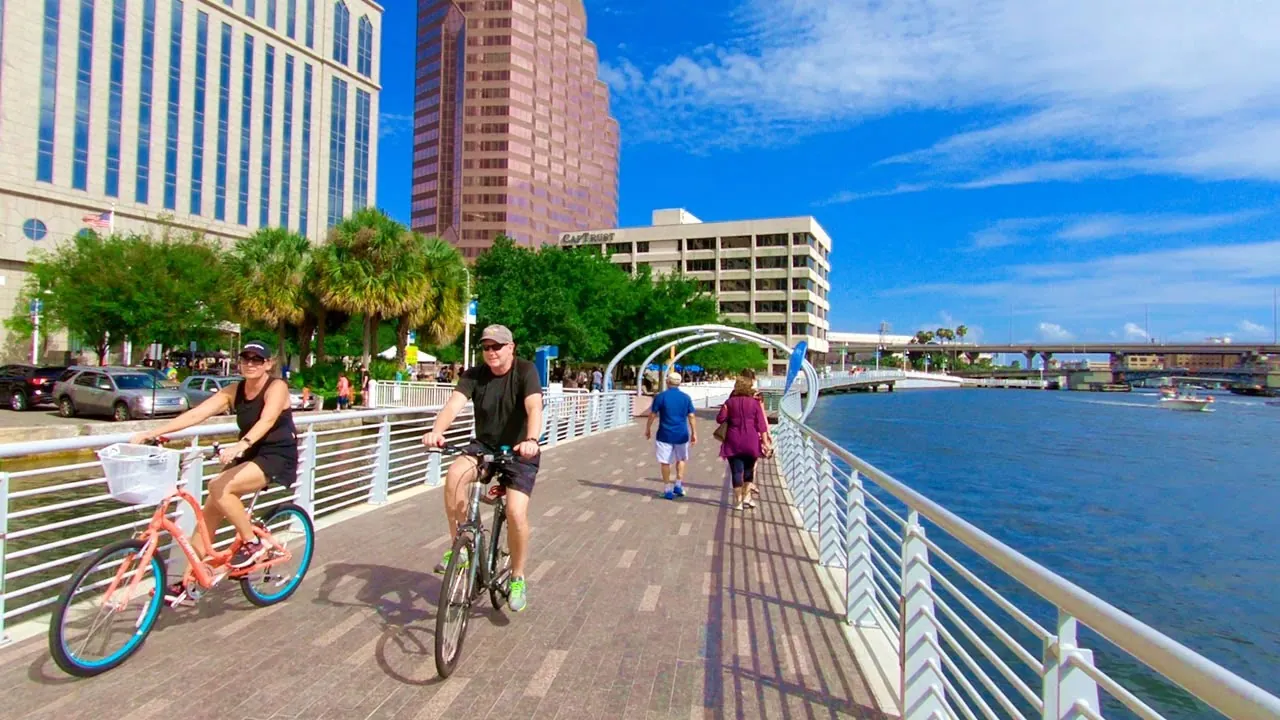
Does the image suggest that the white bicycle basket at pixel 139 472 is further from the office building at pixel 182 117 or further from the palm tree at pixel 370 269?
the office building at pixel 182 117

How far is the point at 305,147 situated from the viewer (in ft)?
205

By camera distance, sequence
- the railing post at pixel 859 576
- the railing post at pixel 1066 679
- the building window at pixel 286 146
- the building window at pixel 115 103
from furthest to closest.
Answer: the building window at pixel 286 146
the building window at pixel 115 103
the railing post at pixel 859 576
the railing post at pixel 1066 679

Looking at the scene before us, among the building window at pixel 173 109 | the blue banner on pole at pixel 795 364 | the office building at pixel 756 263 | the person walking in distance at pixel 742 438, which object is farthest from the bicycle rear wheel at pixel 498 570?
the office building at pixel 756 263

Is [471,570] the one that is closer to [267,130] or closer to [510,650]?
[510,650]

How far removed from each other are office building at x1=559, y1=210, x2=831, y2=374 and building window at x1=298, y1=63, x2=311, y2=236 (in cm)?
3536

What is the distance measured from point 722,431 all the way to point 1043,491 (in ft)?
51.2

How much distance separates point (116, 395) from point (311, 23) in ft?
169

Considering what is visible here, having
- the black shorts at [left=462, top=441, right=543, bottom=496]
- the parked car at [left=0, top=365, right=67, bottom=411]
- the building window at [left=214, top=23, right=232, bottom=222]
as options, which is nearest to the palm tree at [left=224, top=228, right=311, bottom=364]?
the parked car at [left=0, top=365, right=67, bottom=411]

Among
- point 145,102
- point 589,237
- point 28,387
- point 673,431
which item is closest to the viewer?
point 673,431

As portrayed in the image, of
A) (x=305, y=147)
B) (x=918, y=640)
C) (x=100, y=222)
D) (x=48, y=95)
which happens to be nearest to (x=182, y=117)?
(x=48, y=95)

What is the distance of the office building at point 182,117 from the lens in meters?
44.1

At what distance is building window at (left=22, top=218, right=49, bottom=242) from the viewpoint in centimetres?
4331

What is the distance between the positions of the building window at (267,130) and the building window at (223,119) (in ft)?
8.98

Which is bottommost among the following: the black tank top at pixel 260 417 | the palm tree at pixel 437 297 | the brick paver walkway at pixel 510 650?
the brick paver walkway at pixel 510 650
